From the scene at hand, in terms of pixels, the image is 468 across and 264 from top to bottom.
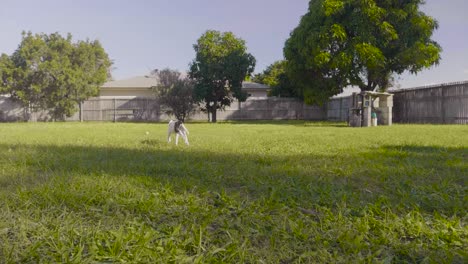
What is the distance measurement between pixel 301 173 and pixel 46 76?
2554 centimetres

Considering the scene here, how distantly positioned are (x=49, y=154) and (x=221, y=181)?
3180 mm

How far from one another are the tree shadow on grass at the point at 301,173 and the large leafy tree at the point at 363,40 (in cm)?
1414

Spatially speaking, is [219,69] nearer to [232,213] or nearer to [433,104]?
[433,104]

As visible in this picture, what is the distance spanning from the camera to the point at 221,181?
339 cm

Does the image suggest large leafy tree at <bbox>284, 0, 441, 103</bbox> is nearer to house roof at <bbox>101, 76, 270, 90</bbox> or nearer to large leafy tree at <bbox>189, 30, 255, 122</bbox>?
large leafy tree at <bbox>189, 30, 255, 122</bbox>

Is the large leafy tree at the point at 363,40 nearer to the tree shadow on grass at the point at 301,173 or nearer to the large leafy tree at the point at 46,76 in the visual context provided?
the tree shadow on grass at the point at 301,173

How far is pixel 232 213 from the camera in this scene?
2.38 metres

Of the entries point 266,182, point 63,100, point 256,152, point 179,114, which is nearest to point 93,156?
point 256,152

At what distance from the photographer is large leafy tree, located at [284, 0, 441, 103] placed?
60.6ft

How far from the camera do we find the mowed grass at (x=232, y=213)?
175 cm

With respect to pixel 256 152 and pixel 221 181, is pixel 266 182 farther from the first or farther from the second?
pixel 256 152

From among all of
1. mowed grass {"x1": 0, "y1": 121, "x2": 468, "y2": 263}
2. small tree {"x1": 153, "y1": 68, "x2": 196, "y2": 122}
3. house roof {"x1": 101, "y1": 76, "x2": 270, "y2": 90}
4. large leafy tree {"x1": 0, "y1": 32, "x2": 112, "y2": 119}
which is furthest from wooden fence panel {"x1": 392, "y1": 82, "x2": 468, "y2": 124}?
large leafy tree {"x1": 0, "y1": 32, "x2": 112, "y2": 119}

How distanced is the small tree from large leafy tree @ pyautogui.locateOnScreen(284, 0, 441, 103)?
7.91 metres

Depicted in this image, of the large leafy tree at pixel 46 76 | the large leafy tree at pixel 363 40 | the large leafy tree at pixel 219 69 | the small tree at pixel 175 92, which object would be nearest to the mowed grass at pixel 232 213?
the large leafy tree at pixel 363 40
